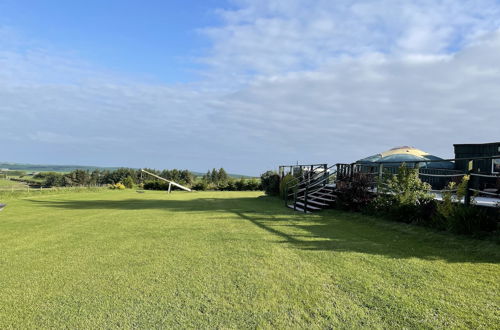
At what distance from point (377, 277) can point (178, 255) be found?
2817mm

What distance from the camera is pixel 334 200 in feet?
35.6

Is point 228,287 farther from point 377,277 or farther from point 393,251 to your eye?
point 393,251

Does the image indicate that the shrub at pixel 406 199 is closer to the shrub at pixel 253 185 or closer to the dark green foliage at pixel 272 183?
the dark green foliage at pixel 272 183

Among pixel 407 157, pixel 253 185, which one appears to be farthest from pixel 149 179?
pixel 407 157

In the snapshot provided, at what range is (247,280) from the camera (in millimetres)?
3699

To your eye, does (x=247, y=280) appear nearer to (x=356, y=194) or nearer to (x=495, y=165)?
(x=356, y=194)

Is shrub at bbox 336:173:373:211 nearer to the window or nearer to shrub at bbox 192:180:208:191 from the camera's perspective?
the window

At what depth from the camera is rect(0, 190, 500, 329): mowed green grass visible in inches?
109

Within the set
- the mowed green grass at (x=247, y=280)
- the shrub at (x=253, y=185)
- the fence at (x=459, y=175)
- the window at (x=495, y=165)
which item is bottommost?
the mowed green grass at (x=247, y=280)

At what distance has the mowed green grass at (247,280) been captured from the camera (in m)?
2.77

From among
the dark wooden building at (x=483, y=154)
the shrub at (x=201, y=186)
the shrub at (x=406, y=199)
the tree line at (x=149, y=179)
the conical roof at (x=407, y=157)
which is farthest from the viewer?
the shrub at (x=201, y=186)

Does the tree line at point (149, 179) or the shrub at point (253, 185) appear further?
the tree line at point (149, 179)

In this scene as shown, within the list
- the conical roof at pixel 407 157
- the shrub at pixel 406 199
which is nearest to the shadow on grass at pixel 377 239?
the shrub at pixel 406 199

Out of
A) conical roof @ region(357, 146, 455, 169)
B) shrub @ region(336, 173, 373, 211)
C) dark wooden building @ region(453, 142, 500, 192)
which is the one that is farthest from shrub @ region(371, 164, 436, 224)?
conical roof @ region(357, 146, 455, 169)
